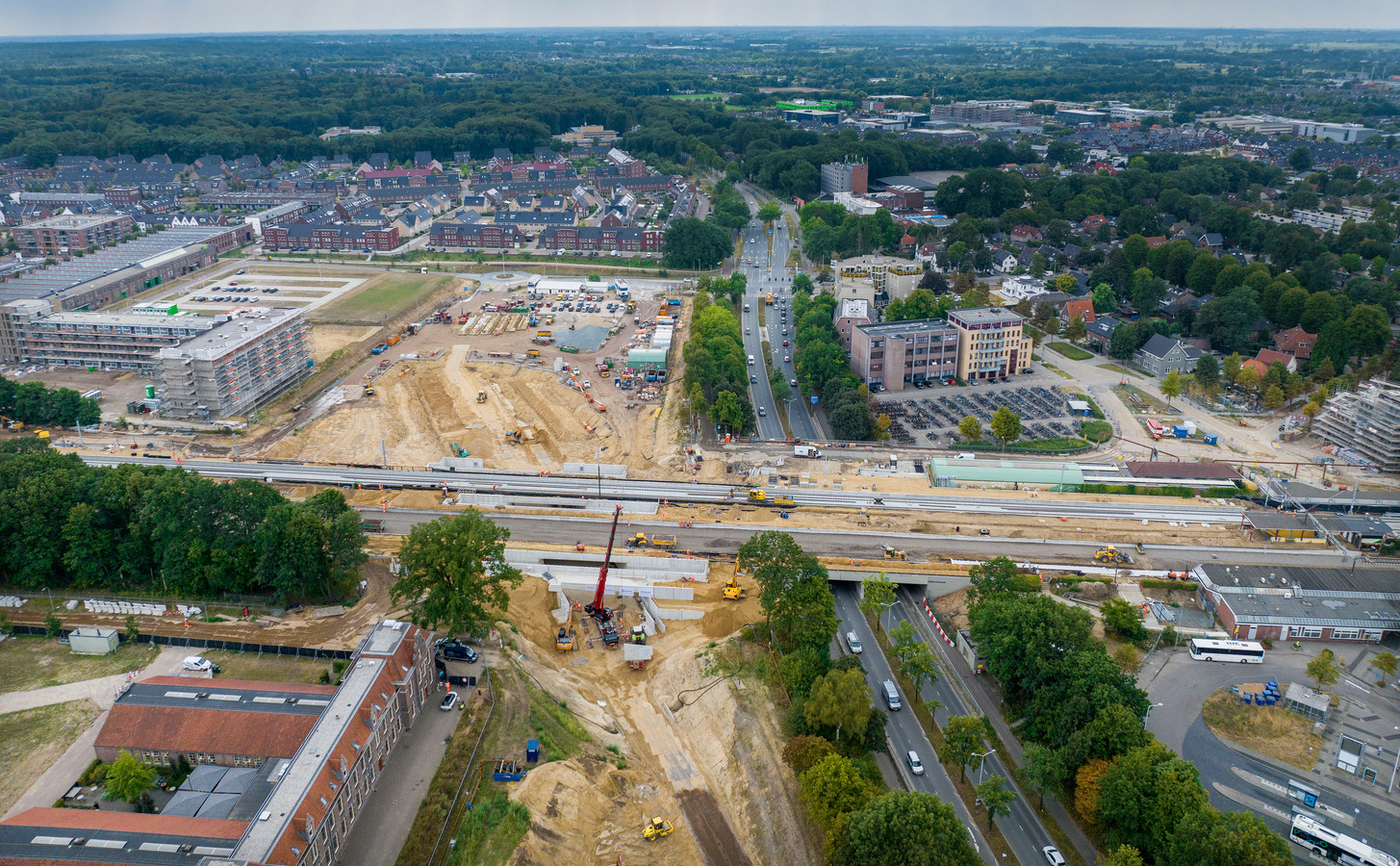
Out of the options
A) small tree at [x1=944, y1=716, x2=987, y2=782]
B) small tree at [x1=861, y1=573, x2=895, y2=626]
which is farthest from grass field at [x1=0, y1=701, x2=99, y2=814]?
small tree at [x1=944, y1=716, x2=987, y2=782]

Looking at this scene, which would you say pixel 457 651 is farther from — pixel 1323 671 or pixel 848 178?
pixel 848 178

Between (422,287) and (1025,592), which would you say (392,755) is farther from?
(422,287)

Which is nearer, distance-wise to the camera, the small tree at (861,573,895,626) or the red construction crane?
the small tree at (861,573,895,626)

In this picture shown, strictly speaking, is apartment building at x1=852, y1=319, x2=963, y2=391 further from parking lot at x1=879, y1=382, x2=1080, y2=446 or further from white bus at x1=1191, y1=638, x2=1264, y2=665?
white bus at x1=1191, y1=638, x2=1264, y2=665

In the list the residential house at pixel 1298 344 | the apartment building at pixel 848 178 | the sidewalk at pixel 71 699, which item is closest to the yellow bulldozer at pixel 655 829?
the sidewalk at pixel 71 699

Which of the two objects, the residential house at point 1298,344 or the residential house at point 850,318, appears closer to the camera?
the residential house at point 1298,344

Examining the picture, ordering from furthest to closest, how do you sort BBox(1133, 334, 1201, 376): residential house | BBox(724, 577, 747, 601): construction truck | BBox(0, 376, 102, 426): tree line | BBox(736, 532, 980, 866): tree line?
BBox(1133, 334, 1201, 376): residential house → BBox(0, 376, 102, 426): tree line → BBox(724, 577, 747, 601): construction truck → BBox(736, 532, 980, 866): tree line

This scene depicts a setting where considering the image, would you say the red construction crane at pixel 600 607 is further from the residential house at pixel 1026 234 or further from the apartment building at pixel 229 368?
the residential house at pixel 1026 234
